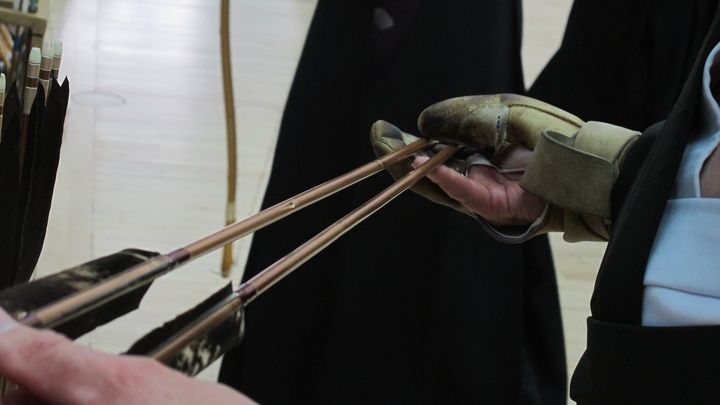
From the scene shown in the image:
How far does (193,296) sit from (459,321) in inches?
23.8

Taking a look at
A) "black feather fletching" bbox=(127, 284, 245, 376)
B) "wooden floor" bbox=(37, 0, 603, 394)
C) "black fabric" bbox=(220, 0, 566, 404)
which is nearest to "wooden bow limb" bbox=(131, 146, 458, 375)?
"black feather fletching" bbox=(127, 284, 245, 376)

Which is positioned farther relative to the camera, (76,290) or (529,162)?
(529,162)

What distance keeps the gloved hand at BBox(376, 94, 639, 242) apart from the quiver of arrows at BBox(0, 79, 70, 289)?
1.01 feet

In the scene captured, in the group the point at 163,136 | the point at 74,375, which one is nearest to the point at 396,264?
the point at 74,375

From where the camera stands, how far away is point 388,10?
1088 millimetres

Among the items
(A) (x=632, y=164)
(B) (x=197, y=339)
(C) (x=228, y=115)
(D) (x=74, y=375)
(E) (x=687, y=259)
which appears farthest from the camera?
(C) (x=228, y=115)

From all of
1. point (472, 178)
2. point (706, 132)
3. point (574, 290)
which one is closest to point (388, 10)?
point (472, 178)

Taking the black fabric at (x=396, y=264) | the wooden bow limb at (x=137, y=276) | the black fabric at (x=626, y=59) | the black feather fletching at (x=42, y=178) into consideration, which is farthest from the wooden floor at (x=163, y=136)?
the wooden bow limb at (x=137, y=276)

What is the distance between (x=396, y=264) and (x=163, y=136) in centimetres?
104

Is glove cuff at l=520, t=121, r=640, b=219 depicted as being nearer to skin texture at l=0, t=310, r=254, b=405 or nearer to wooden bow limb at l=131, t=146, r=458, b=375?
wooden bow limb at l=131, t=146, r=458, b=375

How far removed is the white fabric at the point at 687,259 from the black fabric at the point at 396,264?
0.52m

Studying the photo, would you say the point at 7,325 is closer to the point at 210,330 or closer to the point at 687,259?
the point at 210,330

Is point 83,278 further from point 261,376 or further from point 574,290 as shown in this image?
point 574,290

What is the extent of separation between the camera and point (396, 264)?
43.2 inches
